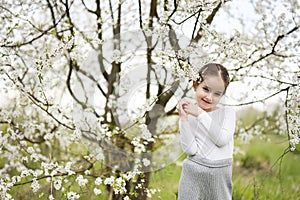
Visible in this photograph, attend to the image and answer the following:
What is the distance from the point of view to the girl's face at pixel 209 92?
2.50m

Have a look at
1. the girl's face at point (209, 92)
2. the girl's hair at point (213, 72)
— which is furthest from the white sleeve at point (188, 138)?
the girl's hair at point (213, 72)

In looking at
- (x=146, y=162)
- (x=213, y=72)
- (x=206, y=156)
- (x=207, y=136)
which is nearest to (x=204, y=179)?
(x=206, y=156)

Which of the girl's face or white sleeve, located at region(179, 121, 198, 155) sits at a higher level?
the girl's face

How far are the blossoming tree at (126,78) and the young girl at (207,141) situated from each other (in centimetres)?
35

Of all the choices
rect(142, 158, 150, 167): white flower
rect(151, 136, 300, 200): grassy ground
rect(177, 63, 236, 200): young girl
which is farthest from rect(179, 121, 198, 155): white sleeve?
rect(151, 136, 300, 200): grassy ground

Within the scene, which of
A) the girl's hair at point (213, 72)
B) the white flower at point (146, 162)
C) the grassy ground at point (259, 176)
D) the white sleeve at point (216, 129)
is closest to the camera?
the white sleeve at point (216, 129)

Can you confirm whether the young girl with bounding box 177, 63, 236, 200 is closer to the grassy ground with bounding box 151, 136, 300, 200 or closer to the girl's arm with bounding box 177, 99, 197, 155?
the girl's arm with bounding box 177, 99, 197, 155

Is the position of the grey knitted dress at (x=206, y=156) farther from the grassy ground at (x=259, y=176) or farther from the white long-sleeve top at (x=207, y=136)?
the grassy ground at (x=259, y=176)

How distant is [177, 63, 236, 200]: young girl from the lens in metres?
2.44

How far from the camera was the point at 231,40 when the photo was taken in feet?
9.84

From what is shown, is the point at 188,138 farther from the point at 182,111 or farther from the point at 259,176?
the point at 259,176

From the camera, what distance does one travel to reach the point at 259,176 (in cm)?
574

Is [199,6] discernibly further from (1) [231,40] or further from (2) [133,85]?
(2) [133,85]

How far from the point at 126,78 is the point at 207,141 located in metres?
1.16
